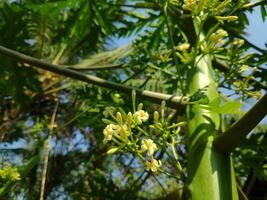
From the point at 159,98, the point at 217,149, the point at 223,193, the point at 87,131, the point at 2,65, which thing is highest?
the point at 87,131

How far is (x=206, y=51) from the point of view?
2117mm

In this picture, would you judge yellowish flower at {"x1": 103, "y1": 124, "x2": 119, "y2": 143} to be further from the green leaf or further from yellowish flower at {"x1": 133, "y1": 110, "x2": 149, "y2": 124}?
the green leaf

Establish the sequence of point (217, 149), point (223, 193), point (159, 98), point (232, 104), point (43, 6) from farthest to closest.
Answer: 1. point (43, 6)
2. point (159, 98)
3. point (217, 149)
4. point (223, 193)
5. point (232, 104)

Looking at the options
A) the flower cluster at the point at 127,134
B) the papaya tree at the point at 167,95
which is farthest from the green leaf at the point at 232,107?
the flower cluster at the point at 127,134

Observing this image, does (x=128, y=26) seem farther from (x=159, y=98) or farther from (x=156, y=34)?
(x=159, y=98)

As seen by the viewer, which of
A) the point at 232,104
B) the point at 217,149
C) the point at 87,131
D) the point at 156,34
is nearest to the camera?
the point at 232,104

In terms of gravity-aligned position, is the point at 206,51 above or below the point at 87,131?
below

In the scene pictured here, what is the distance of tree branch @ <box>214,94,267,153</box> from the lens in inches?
73.4

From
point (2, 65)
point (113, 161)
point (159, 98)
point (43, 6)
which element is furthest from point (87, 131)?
point (159, 98)

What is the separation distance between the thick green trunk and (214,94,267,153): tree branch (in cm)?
5

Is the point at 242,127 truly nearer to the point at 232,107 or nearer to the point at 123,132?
the point at 232,107

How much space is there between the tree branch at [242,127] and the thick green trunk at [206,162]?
5cm

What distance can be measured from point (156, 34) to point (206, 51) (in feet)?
4.58

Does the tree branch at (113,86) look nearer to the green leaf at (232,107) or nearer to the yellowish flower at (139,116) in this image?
the green leaf at (232,107)
